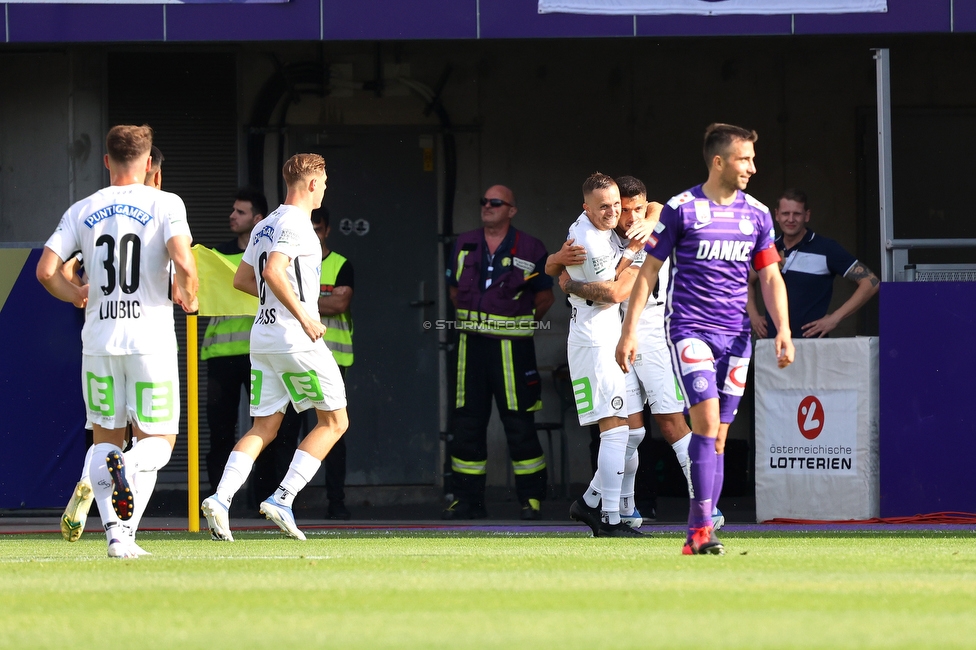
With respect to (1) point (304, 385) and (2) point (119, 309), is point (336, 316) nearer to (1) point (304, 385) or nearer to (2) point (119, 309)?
(1) point (304, 385)

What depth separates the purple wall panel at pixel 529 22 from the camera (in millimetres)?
9805

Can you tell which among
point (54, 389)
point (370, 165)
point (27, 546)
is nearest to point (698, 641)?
point (27, 546)

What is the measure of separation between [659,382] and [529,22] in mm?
2689

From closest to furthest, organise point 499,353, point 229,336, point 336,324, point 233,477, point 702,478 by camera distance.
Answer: point 702,478, point 233,477, point 499,353, point 229,336, point 336,324

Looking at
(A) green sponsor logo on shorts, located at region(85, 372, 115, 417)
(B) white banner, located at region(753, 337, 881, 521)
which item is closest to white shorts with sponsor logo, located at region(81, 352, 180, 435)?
(A) green sponsor logo on shorts, located at region(85, 372, 115, 417)

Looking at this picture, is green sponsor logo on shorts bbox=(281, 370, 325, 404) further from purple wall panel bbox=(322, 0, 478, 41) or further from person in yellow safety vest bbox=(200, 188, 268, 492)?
purple wall panel bbox=(322, 0, 478, 41)

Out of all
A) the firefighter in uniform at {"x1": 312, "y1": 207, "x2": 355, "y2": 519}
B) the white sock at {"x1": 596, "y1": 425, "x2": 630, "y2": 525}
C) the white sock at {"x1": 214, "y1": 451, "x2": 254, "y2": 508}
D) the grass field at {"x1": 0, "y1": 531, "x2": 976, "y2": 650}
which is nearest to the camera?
the grass field at {"x1": 0, "y1": 531, "x2": 976, "y2": 650}

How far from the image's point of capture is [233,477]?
25.1 ft

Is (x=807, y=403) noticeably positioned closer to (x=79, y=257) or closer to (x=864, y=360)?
(x=864, y=360)

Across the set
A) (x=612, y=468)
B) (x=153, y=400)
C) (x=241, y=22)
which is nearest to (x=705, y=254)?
(x=612, y=468)

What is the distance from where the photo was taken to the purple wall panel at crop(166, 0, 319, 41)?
991 cm

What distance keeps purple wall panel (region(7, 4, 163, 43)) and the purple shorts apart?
512 cm

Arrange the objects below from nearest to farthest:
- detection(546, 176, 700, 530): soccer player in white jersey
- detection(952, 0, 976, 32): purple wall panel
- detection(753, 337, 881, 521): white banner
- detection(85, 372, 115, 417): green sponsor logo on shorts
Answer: detection(85, 372, 115, 417): green sponsor logo on shorts
detection(546, 176, 700, 530): soccer player in white jersey
detection(753, 337, 881, 521): white banner
detection(952, 0, 976, 32): purple wall panel

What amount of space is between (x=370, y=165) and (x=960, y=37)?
16.5ft
